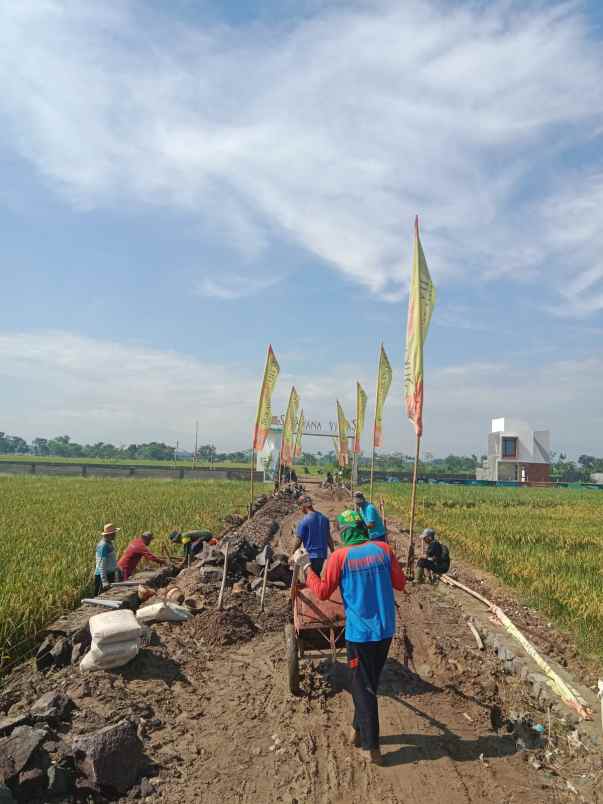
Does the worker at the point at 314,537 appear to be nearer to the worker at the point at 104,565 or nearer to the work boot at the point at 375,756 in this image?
the work boot at the point at 375,756

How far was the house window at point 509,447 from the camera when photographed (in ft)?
233

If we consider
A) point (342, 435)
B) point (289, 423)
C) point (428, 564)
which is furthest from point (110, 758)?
point (342, 435)

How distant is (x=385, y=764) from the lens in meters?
4.45

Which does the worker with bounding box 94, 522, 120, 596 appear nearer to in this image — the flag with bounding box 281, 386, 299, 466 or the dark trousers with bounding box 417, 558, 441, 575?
the dark trousers with bounding box 417, 558, 441, 575

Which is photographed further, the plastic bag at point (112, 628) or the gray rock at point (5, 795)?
the plastic bag at point (112, 628)

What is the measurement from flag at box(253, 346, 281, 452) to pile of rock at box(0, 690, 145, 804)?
13617mm

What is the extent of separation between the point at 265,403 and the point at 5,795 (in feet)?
48.2

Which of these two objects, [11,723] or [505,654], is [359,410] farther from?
[11,723]

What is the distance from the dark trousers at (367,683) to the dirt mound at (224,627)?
2941 mm

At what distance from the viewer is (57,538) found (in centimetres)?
1445

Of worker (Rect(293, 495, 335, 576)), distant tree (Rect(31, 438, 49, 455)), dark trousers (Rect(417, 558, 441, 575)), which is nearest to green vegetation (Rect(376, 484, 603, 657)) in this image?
dark trousers (Rect(417, 558, 441, 575))

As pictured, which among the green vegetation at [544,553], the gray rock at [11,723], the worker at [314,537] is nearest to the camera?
the gray rock at [11,723]

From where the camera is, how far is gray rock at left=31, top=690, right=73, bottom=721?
14.8ft

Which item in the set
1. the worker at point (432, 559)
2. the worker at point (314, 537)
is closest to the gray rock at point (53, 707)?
the worker at point (314, 537)
